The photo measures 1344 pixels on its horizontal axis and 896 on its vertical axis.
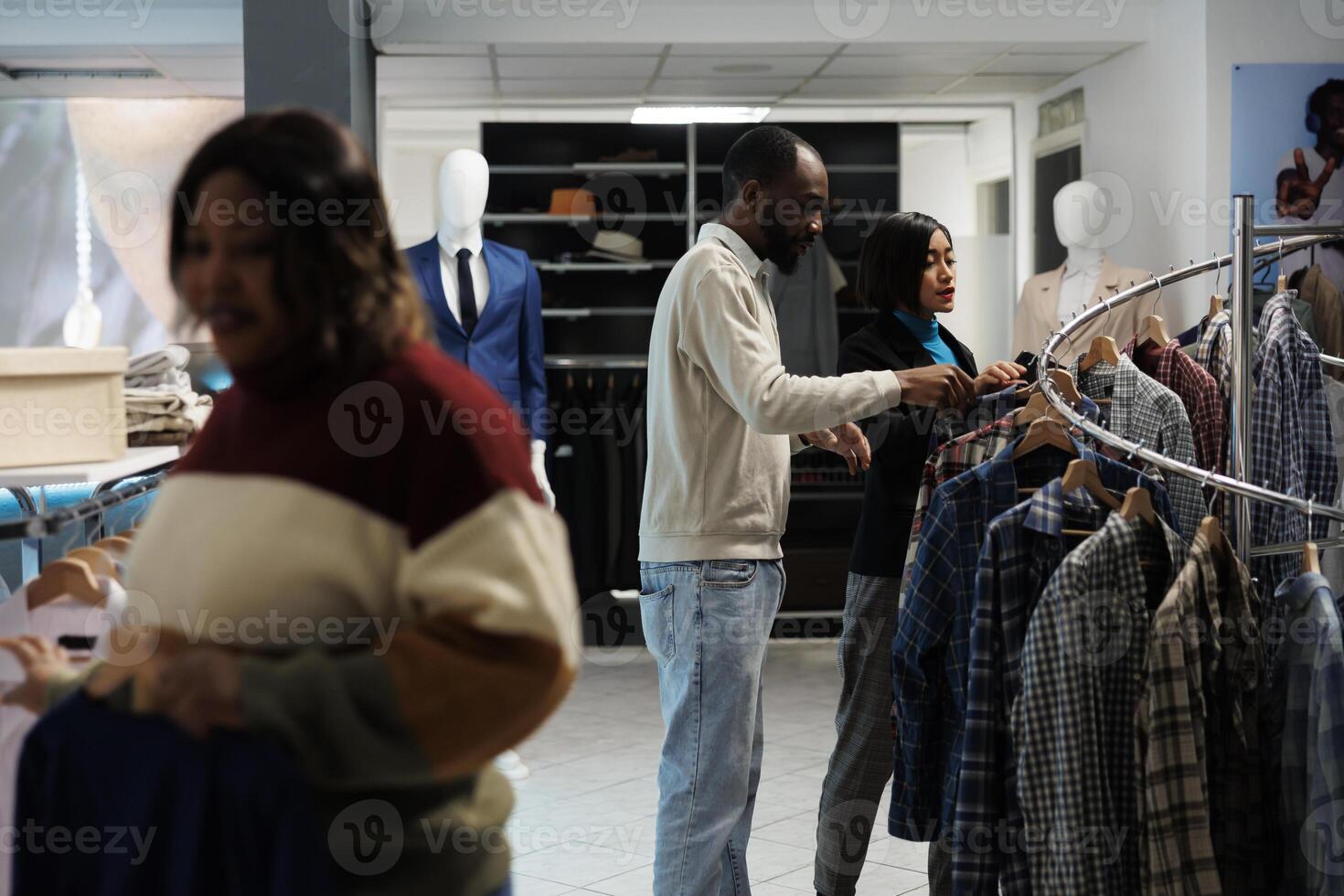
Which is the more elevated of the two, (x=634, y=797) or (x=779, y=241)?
(x=779, y=241)

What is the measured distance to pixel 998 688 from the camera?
6.96 feet

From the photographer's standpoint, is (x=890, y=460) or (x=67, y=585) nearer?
(x=67, y=585)

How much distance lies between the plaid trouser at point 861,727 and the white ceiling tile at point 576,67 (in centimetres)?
413

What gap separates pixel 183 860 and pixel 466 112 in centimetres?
695

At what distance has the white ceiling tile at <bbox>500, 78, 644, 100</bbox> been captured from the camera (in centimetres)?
675

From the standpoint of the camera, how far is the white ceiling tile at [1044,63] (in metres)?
6.21

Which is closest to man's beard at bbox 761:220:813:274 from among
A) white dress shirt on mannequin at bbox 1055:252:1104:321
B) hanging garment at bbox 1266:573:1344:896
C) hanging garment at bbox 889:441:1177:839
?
hanging garment at bbox 889:441:1177:839

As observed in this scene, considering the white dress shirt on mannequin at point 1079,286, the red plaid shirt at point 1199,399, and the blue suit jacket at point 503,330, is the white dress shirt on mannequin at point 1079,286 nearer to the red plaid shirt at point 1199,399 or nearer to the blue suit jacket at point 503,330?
the blue suit jacket at point 503,330

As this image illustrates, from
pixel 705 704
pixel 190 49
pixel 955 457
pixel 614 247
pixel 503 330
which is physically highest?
pixel 190 49

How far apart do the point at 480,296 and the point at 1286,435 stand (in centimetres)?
274

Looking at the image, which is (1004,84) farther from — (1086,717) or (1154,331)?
(1086,717)

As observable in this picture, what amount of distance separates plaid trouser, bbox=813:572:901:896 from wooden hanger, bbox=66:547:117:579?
158cm

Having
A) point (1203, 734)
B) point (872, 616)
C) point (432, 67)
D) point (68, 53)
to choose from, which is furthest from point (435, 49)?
point (1203, 734)

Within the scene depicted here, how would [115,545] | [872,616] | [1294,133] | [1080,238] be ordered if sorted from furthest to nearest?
[1080,238]
[1294,133]
[872,616]
[115,545]
